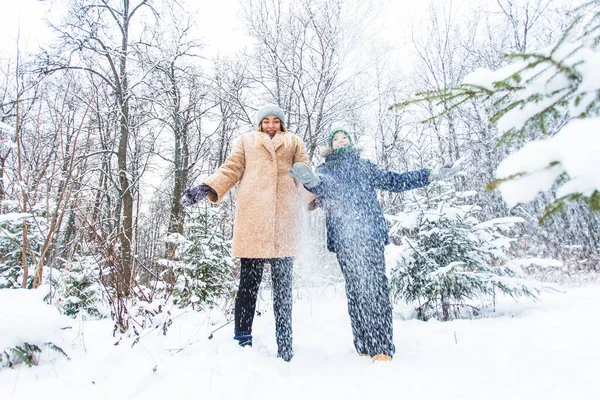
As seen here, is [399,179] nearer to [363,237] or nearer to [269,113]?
[363,237]

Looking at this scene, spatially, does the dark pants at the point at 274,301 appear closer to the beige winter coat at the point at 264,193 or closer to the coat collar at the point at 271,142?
the beige winter coat at the point at 264,193

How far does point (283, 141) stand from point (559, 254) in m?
8.95

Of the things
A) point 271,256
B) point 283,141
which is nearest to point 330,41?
point 283,141

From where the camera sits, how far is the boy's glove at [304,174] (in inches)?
78.0

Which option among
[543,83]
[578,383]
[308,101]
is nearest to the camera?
[543,83]

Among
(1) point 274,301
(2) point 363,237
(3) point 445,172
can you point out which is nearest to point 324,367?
(1) point 274,301

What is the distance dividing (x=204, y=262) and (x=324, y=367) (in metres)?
3.31

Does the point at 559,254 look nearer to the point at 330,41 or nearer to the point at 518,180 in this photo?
the point at 330,41

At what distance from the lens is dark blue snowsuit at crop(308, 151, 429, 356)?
212 cm

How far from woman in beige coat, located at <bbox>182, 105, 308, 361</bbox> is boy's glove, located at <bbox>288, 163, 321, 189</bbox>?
0.70ft

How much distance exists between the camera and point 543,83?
2.68 ft

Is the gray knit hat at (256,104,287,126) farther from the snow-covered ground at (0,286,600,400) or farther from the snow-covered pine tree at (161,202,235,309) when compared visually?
the snow-covered pine tree at (161,202,235,309)

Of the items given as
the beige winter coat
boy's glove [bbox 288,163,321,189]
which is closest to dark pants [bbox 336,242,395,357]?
the beige winter coat

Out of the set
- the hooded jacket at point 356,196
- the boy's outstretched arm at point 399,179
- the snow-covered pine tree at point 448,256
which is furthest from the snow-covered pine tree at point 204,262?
the boy's outstretched arm at point 399,179
